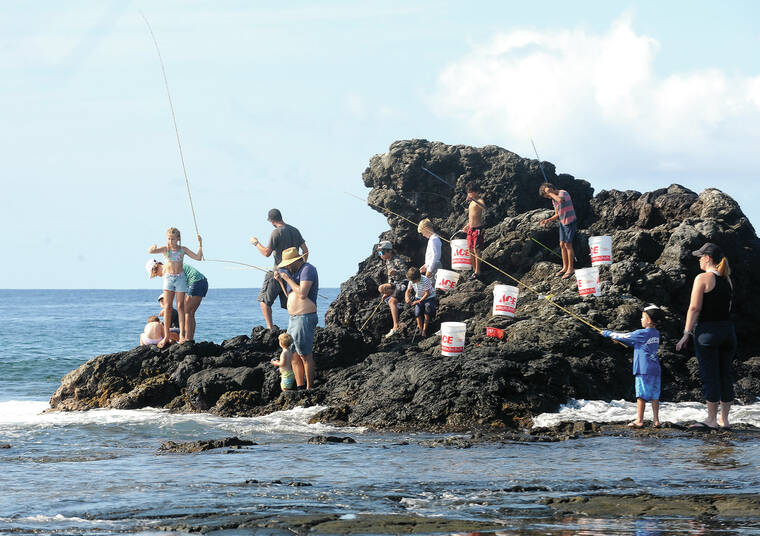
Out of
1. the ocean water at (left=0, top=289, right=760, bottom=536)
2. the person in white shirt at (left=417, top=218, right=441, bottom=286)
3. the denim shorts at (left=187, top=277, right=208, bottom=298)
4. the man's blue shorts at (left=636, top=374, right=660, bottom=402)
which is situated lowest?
the ocean water at (left=0, top=289, right=760, bottom=536)

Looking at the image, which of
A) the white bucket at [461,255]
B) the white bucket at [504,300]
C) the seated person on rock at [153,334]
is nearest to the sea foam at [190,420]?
the seated person on rock at [153,334]

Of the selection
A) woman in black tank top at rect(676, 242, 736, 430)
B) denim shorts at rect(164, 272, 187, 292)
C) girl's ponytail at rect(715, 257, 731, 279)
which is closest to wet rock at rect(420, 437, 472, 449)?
woman in black tank top at rect(676, 242, 736, 430)

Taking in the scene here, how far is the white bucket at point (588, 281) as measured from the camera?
45.2 feet

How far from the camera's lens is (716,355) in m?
10.3

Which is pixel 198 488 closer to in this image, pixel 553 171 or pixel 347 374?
pixel 347 374

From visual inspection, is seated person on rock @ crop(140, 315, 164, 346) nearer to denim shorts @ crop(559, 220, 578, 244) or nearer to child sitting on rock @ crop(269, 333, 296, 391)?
child sitting on rock @ crop(269, 333, 296, 391)

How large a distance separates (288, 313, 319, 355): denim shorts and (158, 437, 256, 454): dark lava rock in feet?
8.19

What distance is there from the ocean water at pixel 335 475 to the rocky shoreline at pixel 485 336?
1.95ft

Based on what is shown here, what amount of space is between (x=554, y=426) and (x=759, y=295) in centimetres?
666

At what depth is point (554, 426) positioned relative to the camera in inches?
427

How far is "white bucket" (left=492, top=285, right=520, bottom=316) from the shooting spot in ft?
45.2

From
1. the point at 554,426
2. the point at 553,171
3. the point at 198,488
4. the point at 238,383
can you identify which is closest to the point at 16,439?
the point at 238,383

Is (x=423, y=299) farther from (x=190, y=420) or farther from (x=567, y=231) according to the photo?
(x=190, y=420)

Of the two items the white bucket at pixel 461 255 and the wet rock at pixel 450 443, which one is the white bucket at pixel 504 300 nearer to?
the white bucket at pixel 461 255
